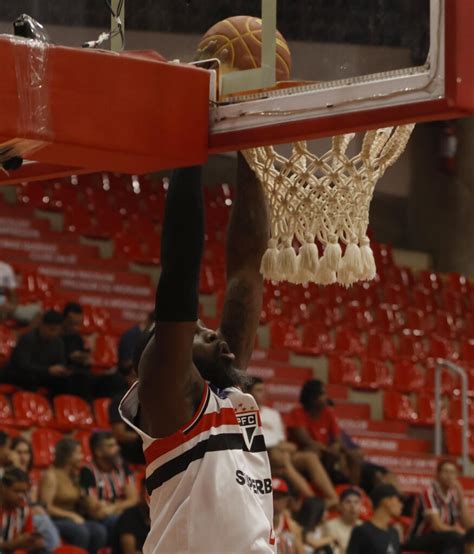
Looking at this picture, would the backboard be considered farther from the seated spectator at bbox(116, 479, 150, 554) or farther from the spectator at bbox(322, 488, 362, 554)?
the spectator at bbox(322, 488, 362, 554)

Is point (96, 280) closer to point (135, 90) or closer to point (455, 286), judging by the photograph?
point (455, 286)

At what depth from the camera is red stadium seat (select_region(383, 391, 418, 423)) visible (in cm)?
1145

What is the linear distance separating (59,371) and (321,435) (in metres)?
1.89

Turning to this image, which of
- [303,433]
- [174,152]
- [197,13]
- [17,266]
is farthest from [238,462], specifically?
[17,266]

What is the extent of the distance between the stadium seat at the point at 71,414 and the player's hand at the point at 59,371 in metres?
0.14

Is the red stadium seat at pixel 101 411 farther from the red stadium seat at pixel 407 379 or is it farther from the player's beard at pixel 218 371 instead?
the player's beard at pixel 218 371

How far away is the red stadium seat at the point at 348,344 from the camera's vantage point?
11727 millimetres

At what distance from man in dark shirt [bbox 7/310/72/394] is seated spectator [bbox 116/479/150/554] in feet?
5.94

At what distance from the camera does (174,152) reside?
3.24 metres

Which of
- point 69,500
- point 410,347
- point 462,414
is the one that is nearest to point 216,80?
point 69,500

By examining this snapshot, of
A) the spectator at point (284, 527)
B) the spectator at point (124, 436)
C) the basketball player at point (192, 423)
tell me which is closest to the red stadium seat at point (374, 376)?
the spectator at point (284, 527)

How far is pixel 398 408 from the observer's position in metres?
11.5

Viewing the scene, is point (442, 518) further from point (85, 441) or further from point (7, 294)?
point (7, 294)

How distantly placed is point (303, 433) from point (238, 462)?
5.28 meters
